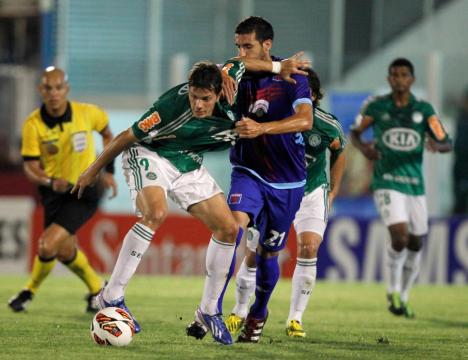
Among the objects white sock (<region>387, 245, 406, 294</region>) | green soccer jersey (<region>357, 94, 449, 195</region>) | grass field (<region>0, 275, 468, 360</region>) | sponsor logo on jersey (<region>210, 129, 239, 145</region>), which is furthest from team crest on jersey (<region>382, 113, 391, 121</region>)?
sponsor logo on jersey (<region>210, 129, 239, 145</region>)

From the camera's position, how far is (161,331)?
29.4 ft

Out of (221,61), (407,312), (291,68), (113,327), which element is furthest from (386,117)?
(221,61)

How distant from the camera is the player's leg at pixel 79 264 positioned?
34.8 feet

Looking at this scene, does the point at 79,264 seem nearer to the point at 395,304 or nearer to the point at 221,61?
the point at 395,304

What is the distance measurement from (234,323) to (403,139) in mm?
3577

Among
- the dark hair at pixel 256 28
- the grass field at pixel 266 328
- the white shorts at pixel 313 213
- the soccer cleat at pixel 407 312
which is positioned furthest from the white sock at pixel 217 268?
the soccer cleat at pixel 407 312

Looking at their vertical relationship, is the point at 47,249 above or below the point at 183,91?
below

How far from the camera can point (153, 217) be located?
25.6ft

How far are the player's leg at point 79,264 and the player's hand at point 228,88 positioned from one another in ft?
10.7

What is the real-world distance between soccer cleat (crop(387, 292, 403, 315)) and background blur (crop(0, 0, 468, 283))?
4.51m

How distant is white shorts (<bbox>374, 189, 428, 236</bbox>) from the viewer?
1170cm

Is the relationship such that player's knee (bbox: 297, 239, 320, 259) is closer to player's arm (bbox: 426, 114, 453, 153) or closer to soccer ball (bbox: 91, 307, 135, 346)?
soccer ball (bbox: 91, 307, 135, 346)

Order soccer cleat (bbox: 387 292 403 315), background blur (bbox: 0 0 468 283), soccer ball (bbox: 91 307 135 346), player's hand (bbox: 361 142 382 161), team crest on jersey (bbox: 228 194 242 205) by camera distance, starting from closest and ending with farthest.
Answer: soccer ball (bbox: 91 307 135 346) → team crest on jersey (bbox: 228 194 242 205) → soccer cleat (bbox: 387 292 403 315) → player's hand (bbox: 361 142 382 161) → background blur (bbox: 0 0 468 283)

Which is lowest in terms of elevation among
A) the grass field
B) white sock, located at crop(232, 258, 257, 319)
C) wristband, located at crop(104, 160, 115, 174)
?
the grass field
